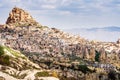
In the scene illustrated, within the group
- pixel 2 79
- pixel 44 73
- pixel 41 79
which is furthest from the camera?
pixel 44 73

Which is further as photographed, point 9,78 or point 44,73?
point 44,73

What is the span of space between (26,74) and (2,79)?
18.6 metres

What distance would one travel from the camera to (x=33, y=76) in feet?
381

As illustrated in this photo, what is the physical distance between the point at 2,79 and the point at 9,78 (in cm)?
283

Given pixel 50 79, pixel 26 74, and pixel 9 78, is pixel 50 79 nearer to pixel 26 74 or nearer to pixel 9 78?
pixel 26 74

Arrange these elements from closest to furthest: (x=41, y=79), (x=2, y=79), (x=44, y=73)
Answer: (x=2, y=79) < (x=41, y=79) < (x=44, y=73)

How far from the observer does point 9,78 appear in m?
104

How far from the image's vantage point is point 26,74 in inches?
4690

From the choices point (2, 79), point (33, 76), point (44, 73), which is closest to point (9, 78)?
point (2, 79)

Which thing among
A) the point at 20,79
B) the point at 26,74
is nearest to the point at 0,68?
the point at 26,74

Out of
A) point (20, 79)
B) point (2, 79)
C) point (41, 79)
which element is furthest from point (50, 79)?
point (2, 79)

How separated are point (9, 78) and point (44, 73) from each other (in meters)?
23.0

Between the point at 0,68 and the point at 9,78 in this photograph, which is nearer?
the point at 9,78

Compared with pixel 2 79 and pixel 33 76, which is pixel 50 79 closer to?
pixel 33 76
